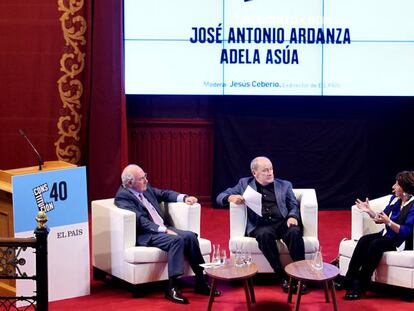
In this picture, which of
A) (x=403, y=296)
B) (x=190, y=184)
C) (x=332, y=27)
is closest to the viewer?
(x=403, y=296)

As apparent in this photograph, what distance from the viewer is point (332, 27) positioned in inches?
343

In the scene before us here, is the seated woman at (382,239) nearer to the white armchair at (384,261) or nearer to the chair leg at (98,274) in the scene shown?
the white armchair at (384,261)

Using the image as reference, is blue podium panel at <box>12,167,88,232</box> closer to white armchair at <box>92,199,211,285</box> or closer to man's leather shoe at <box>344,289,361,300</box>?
white armchair at <box>92,199,211,285</box>

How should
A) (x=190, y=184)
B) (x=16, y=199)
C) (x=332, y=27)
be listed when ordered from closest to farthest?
(x=16, y=199)
(x=332, y=27)
(x=190, y=184)

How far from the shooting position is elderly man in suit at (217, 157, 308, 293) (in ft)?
20.6

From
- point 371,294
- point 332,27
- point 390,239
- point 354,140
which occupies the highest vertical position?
point 332,27

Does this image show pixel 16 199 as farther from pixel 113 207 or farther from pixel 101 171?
pixel 101 171

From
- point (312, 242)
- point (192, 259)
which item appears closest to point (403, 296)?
point (312, 242)

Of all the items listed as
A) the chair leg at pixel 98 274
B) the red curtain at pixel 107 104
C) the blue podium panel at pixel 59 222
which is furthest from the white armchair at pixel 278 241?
the red curtain at pixel 107 104

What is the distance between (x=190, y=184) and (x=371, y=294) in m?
3.40

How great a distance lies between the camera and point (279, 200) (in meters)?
6.64

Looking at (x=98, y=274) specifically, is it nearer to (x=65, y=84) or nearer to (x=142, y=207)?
(x=142, y=207)

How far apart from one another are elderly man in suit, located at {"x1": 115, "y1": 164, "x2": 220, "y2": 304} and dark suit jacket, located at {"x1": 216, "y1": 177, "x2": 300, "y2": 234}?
35 cm

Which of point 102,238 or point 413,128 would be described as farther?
point 413,128
